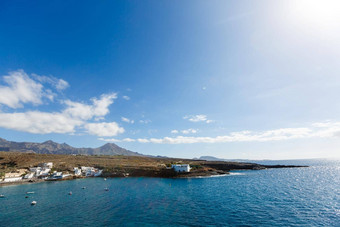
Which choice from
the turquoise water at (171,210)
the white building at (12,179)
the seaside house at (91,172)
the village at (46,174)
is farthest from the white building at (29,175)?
the turquoise water at (171,210)

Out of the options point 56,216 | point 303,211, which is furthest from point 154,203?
point 303,211

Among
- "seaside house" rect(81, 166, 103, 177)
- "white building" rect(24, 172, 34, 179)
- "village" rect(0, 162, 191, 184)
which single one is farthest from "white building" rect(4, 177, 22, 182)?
"seaside house" rect(81, 166, 103, 177)

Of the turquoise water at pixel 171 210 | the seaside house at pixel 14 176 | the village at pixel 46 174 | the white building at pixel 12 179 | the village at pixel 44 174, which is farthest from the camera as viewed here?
→ the village at pixel 44 174

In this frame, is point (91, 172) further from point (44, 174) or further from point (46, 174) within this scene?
point (44, 174)

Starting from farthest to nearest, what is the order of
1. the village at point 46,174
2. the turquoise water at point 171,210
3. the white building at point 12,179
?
the village at point 46,174 → the white building at point 12,179 → the turquoise water at point 171,210

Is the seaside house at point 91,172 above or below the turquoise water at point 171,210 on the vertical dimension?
above

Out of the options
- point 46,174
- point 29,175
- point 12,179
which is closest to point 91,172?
point 46,174

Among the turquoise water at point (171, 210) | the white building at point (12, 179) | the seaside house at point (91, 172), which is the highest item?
the seaside house at point (91, 172)

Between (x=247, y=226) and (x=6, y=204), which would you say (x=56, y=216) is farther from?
(x=247, y=226)

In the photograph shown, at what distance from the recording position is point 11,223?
3609 centimetres

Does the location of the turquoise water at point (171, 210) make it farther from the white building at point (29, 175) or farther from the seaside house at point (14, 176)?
the white building at point (29, 175)

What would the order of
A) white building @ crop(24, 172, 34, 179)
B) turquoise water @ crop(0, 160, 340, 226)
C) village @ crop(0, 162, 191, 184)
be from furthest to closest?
white building @ crop(24, 172, 34, 179), village @ crop(0, 162, 191, 184), turquoise water @ crop(0, 160, 340, 226)

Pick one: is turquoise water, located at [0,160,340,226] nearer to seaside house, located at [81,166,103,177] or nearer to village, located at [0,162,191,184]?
village, located at [0,162,191,184]

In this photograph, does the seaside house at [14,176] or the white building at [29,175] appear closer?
the seaside house at [14,176]
